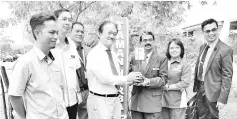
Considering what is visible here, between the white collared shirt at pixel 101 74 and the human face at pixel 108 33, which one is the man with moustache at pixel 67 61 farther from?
the human face at pixel 108 33

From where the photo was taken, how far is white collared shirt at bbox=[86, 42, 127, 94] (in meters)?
2.61

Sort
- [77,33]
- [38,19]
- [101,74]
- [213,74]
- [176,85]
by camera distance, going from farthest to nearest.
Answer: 1. [176,85]
2. [77,33]
3. [213,74]
4. [101,74]
5. [38,19]

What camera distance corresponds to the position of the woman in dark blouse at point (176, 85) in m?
3.50

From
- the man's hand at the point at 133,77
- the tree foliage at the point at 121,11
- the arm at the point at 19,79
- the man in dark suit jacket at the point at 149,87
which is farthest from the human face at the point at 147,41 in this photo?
the tree foliage at the point at 121,11

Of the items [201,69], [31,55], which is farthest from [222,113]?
[31,55]

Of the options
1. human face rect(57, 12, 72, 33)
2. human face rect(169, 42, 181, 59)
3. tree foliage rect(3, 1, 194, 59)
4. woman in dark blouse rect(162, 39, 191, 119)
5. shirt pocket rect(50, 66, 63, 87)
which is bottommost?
woman in dark blouse rect(162, 39, 191, 119)

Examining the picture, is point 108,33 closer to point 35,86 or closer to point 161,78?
point 161,78

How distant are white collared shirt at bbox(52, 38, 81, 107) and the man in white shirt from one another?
0.60 ft

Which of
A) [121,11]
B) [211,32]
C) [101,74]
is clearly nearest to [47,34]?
[101,74]

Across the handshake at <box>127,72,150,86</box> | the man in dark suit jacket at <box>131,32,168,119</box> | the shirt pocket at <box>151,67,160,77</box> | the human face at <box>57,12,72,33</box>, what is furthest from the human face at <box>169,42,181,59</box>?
the human face at <box>57,12,72,33</box>

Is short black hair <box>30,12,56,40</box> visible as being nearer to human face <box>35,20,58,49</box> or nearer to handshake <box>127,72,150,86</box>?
human face <box>35,20,58,49</box>

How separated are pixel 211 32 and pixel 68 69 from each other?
5.89 feet

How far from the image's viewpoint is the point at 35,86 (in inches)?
72.8

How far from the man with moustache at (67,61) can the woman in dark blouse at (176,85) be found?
1387 millimetres
